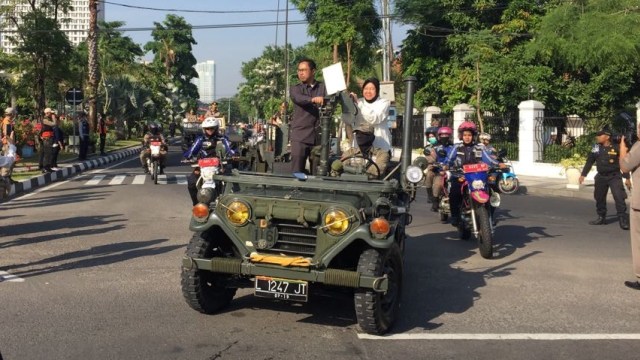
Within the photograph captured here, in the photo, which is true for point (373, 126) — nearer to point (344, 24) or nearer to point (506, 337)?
point (506, 337)

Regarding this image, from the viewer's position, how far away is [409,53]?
109 ft

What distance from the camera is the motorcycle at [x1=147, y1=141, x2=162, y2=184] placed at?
17328 mm

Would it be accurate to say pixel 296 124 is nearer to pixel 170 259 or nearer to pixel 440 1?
pixel 170 259

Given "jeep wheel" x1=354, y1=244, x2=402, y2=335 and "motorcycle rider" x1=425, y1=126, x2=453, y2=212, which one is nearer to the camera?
"jeep wheel" x1=354, y1=244, x2=402, y2=335

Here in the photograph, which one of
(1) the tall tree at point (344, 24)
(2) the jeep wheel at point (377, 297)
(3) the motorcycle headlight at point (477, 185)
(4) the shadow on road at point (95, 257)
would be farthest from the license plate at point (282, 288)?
(1) the tall tree at point (344, 24)

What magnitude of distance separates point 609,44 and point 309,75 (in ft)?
53.2

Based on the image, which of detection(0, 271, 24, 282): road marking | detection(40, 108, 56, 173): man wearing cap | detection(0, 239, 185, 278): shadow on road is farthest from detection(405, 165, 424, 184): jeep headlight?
detection(40, 108, 56, 173): man wearing cap

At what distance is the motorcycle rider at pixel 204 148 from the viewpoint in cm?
1007

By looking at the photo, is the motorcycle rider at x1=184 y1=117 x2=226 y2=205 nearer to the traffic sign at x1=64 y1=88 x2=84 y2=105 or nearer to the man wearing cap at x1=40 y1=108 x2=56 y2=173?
the man wearing cap at x1=40 y1=108 x2=56 y2=173

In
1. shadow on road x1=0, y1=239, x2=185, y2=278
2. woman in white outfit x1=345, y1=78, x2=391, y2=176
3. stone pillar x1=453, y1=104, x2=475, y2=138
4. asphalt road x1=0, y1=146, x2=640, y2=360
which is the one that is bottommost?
asphalt road x1=0, y1=146, x2=640, y2=360

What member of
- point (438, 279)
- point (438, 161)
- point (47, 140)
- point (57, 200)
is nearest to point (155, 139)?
point (47, 140)

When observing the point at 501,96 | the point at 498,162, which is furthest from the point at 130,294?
Result: the point at 501,96

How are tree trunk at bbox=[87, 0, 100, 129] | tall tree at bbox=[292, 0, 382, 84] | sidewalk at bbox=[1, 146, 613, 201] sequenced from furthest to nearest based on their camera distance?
tall tree at bbox=[292, 0, 382, 84], tree trunk at bbox=[87, 0, 100, 129], sidewalk at bbox=[1, 146, 613, 201]

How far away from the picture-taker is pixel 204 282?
5.40 meters
